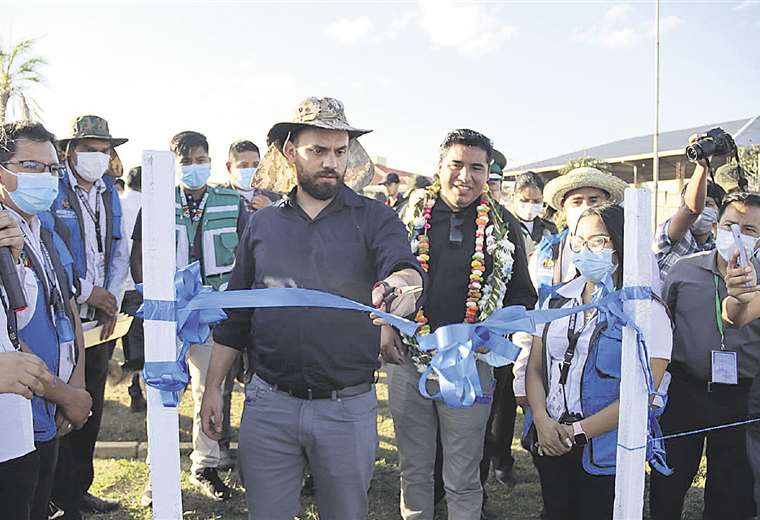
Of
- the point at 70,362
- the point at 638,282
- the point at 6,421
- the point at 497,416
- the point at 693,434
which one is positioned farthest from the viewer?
the point at 497,416

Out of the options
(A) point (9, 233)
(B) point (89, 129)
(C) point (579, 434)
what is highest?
(B) point (89, 129)

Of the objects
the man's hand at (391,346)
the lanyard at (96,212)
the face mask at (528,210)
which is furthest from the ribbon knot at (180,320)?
the face mask at (528,210)

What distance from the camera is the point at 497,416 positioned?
4.87 metres

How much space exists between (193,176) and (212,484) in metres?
2.06

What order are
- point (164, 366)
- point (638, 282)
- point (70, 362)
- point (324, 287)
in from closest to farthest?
point (164, 366) → point (638, 282) → point (324, 287) → point (70, 362)

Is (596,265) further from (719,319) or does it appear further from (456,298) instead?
(719,319)

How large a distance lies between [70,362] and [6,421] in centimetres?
62

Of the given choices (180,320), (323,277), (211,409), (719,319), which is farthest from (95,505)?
(719,319)

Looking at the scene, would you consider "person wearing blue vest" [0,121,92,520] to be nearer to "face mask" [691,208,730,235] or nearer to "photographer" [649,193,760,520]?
"photographer" [649,193,760,520]

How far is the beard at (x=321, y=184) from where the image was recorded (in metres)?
2.71

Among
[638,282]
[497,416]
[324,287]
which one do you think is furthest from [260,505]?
[497,416]

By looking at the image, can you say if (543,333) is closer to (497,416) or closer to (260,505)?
(260,505)

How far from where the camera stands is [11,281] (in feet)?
7.53

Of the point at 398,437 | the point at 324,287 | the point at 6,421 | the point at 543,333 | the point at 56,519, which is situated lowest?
the point at 56,519
